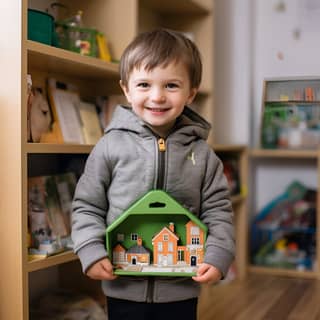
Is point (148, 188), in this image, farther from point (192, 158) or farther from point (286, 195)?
point (286, 195)

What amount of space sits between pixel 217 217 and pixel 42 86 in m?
0.85

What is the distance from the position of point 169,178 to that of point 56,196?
667 mm

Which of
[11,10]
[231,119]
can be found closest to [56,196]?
[11,10]

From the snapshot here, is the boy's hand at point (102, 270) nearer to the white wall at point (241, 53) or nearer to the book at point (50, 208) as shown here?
the book at point (50, 208)

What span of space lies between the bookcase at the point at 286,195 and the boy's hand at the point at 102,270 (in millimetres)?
1645

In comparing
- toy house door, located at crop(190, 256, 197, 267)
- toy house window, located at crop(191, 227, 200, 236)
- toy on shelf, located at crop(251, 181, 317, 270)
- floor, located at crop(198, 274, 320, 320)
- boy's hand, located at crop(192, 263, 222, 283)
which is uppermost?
toy house window, located at crop(191, 227, 200, 236)

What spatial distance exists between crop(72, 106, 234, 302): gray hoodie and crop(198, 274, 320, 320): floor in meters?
0.91

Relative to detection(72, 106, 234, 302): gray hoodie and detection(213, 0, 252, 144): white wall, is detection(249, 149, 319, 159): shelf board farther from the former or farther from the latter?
detection(72, 106, 234, 302): gray hoodie

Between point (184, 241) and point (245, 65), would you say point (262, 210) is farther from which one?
point (184, 241)

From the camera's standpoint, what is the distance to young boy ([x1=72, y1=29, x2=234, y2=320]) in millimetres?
1104

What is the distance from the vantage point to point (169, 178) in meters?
1.12

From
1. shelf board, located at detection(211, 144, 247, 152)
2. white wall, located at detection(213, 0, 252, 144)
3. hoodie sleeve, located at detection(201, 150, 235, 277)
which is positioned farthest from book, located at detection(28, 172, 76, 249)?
white wall, located at detection(213, 0, 252, 144)

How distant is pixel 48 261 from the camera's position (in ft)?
4.85

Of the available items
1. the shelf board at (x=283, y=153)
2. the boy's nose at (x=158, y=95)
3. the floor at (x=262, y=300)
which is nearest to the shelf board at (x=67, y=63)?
the boy's nose at (x=158, y=95)
